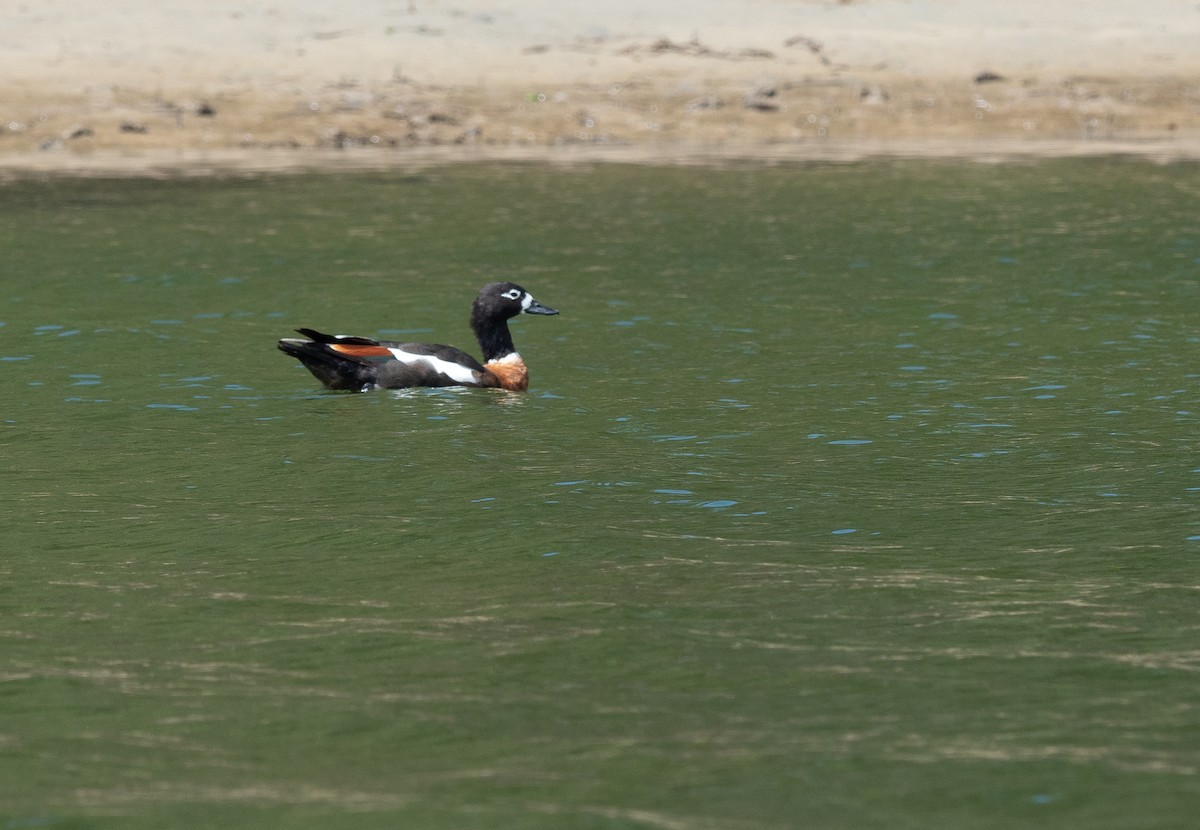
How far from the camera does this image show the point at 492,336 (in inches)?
628

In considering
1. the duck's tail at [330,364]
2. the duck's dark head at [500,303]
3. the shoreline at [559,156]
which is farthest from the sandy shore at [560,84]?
the duck's tail at [330,364]

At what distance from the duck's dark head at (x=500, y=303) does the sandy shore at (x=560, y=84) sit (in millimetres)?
18754

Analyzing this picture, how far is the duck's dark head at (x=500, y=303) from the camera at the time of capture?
1603 cm

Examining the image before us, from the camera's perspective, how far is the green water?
21.4 ft

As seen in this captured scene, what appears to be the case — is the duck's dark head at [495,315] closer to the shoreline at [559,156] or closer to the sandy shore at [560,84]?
the shoreline at [559,156]

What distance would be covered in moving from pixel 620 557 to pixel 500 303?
266 inches

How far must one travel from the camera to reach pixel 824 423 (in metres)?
13.5

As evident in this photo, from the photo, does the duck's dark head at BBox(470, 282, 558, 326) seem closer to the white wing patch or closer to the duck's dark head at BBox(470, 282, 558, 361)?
the duck's dark head at BBox(470, 282, 558, 361)

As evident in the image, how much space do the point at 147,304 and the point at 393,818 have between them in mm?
14490

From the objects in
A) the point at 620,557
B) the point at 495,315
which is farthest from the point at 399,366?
the point at 620,557

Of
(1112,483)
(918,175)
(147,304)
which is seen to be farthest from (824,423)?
(918,175)

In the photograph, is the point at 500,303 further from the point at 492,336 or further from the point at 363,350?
the point at 363,350

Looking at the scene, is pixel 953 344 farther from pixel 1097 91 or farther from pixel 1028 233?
pixel 1097 91

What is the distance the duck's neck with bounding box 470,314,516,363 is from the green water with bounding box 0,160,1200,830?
53cm
